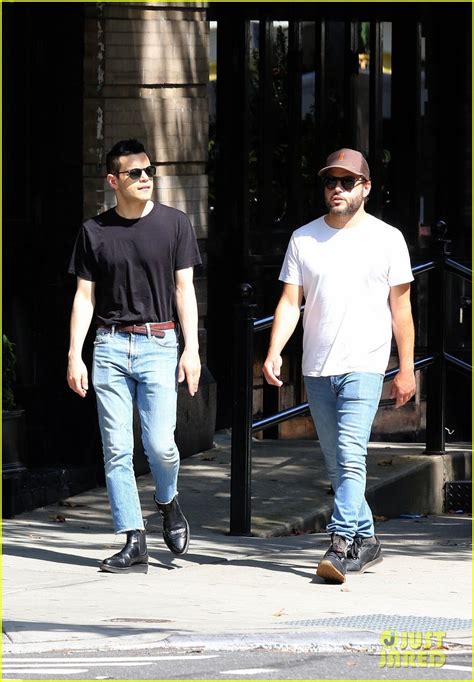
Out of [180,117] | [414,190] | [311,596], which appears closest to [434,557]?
[311,596]

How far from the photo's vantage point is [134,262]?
26.9 feet

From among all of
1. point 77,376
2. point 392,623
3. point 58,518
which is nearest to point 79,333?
point 77,376

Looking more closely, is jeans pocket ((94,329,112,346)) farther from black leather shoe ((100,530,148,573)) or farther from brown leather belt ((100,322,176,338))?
black leather shoe ((100,530,148,573))

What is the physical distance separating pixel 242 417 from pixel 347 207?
165 cm

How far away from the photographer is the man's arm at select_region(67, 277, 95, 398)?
26.7ft

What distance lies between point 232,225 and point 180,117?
1.32 meters

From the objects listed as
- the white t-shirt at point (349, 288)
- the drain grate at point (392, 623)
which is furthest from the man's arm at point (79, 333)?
the drain grate at point (392, 623)

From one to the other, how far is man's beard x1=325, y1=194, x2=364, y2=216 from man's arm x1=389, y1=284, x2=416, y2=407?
1.29ft

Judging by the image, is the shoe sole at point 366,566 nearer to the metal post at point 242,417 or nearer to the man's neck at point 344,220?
the metal post at point 242,417

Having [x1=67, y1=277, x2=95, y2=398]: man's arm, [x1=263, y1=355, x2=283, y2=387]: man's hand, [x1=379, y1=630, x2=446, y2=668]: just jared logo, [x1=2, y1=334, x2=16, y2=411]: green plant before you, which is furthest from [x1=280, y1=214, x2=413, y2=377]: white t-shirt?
[x1=2, y1=334, x2=16, y2=411]: green plant

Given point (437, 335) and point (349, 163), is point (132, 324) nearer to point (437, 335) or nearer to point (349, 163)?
point (349, 163)

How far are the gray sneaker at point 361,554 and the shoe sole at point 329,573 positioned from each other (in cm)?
26

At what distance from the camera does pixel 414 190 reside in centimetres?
1274

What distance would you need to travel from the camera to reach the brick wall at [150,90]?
10688 mm
